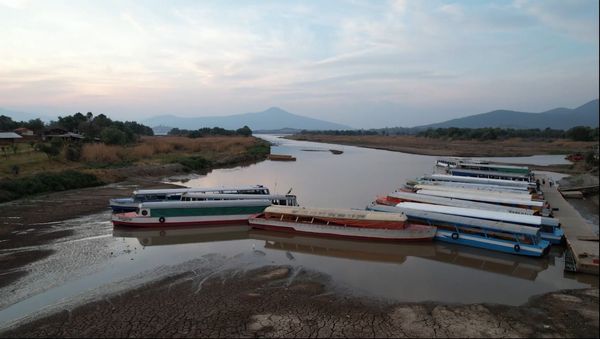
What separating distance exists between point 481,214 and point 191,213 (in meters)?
15.0

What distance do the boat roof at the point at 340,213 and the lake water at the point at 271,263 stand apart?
1.23m

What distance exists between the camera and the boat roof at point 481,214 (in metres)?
16.5

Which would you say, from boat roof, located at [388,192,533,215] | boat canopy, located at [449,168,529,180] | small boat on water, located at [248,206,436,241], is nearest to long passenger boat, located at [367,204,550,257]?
small boat on water, located at [248,206,436,241]

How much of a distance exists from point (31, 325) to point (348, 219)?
42.4 ft

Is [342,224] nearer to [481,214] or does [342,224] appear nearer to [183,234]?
[481,214]

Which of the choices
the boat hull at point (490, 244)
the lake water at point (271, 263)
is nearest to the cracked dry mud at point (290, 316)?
the lake water at point (271, 263)

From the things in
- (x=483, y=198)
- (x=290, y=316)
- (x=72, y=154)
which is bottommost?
(x=290, y=316)

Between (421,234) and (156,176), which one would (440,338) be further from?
(156,176)

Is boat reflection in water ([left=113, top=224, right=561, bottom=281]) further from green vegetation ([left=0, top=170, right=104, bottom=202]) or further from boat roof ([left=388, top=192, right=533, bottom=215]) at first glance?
green vegetation ([left=0, top=170, right=104, bottom=202])

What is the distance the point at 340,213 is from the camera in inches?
751

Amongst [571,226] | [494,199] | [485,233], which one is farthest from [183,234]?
[571,226]

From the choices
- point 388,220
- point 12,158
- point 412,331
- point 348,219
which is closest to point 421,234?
point 388,220

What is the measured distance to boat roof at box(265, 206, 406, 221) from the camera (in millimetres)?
18209

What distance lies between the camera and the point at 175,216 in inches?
835
